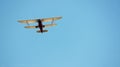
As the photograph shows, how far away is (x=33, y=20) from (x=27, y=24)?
8.13 ft

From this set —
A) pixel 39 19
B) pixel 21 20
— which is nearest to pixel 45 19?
pixel 39 19

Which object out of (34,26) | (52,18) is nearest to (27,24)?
(34,26)

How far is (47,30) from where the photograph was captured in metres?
62.2

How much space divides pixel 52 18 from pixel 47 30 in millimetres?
2896

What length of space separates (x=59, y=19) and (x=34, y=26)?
596cm

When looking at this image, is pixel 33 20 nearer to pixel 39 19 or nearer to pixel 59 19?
pixel 39 19

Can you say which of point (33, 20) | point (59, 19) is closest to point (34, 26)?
point (33, 20)

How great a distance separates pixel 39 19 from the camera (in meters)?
61.1

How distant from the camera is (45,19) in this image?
2440 inches

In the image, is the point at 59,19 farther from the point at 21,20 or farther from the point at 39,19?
the point at 21,20

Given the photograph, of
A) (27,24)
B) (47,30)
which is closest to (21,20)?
(27,24)

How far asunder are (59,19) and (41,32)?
4.94 meters

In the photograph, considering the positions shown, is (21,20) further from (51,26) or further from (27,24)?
(51,26)

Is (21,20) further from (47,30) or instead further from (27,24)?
(47,30)
